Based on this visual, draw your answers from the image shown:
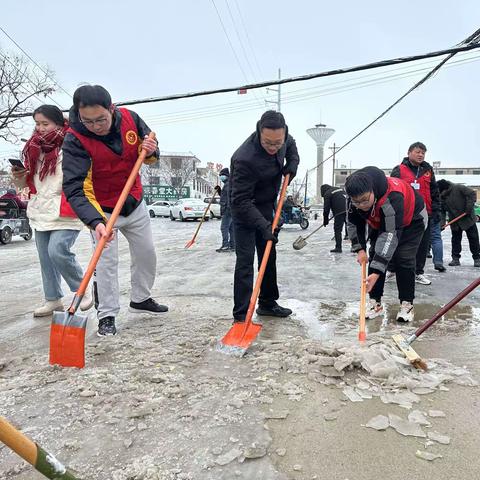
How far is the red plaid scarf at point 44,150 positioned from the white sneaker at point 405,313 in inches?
117

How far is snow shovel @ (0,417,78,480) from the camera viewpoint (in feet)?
3.31

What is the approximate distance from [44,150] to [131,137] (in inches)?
31.8

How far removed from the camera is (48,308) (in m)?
3.54

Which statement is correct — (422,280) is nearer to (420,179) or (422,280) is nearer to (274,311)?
(420,179)

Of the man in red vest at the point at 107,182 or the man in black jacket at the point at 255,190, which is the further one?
the man in black jacket at the point at 255,190

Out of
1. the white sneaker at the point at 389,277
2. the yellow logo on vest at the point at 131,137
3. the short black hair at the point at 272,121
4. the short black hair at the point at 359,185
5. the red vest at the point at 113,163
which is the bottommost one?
the white sneaker at the point at 389,277

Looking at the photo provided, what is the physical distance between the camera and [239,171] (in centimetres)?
311

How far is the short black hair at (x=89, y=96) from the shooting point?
2.56 metres

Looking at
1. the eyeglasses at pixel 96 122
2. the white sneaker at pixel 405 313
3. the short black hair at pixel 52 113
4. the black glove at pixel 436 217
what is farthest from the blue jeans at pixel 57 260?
the black glove at pixel 436 217

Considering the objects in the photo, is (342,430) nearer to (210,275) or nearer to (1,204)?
(210,275)

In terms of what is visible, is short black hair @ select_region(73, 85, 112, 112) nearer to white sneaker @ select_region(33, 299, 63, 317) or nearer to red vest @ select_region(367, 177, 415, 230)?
white sneaker @ select_region(33, 299, 63, 317)

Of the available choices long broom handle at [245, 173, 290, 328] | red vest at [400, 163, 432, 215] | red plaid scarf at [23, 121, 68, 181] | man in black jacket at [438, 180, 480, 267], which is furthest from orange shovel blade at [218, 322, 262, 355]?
man in black jacket at [438, 180, 480, 267]

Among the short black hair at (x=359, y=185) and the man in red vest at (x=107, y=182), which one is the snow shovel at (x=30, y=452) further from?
the short black hair at (x=359, y=185)

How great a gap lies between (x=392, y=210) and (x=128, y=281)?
3.19 metres
